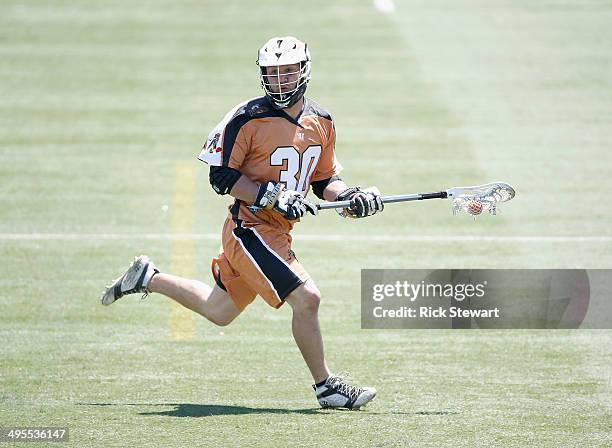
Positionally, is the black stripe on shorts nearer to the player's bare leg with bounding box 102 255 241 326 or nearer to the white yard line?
the player's bare leg with bounding box 102 255 241 326

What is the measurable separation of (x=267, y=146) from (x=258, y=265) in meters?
0.84

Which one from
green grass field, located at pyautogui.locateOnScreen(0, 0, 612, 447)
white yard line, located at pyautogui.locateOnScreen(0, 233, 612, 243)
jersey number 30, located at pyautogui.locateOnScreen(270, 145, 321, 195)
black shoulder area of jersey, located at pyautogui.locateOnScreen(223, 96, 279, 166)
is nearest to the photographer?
green grass field, located at pyautogui.locateOnScreen(0, 0, 612, 447)

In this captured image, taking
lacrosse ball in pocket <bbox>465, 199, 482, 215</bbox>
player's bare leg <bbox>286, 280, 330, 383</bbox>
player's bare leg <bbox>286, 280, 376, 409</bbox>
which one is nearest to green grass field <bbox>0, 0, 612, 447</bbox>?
player's bare leg <bbox>286, 280, 376, 409</bbox>

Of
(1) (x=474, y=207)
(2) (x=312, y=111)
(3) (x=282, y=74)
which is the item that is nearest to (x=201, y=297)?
(2) (x=312, y=111)

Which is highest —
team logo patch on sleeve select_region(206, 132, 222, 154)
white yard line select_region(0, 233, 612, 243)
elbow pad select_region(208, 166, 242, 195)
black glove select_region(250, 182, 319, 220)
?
team logo patch on sleeve select_region(206, 132, 222, 154)

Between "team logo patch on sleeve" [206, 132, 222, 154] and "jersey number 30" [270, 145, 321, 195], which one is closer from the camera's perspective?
"team logo patch on sleeve" [206, 132, 222, 154]

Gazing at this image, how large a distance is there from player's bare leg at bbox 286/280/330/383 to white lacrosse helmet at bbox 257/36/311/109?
131cm

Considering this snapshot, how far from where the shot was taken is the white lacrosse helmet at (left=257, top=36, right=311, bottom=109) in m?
8.11

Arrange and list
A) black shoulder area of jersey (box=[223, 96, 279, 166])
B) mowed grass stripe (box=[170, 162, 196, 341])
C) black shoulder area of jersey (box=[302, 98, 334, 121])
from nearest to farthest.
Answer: black shoulder area of jersey (box=[223, 96, 279, 166]) < black shoulder area of jersey (box=[302, 98, 334, 121]) < mowed grass stripe (box=[170, 162, 196, 341])

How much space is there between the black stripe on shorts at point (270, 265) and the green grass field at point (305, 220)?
82 centimetres

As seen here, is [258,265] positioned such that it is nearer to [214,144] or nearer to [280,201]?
[280,201]

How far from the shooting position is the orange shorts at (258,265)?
Answer: 26.2 ft

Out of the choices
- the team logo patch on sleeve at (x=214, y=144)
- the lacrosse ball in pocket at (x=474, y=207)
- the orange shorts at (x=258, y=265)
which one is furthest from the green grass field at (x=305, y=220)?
the team logo patch on sleeve at (x=214, y=144)

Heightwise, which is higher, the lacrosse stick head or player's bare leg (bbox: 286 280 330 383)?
the lacrosse stick head
